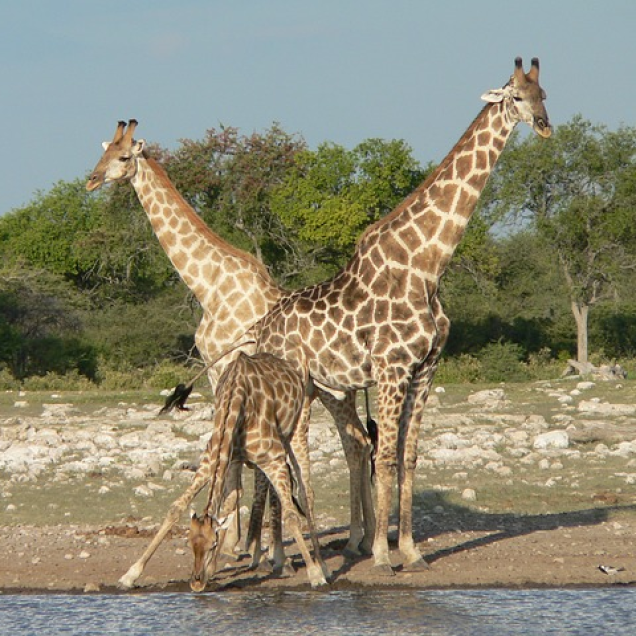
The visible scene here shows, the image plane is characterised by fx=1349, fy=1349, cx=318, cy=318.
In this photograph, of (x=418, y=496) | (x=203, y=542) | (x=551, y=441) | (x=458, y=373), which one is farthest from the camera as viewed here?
(x=458, y=373)

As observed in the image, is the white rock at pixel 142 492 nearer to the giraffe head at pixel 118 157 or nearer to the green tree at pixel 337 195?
the giraffe head at pixel 118 157

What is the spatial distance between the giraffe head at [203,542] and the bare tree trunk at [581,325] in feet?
86.3

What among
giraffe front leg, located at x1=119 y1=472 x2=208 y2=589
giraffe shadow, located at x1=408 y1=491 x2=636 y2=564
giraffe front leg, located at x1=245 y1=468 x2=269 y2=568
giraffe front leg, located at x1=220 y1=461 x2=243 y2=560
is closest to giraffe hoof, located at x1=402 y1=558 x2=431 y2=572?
giraffe shadow, located at x1=408 y1=491 x2=636 y2=564

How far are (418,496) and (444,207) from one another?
3.63 m

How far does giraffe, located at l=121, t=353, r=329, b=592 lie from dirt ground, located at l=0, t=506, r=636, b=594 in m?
0.44

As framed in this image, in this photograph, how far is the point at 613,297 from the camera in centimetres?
3812

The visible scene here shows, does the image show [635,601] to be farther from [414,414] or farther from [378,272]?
[378,272]

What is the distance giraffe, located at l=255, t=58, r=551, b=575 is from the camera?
9352mm

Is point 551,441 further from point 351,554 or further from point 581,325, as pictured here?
point 581,325

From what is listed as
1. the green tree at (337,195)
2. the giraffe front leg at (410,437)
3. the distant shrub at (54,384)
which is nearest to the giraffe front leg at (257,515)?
the giraffe front leg at (410,437)

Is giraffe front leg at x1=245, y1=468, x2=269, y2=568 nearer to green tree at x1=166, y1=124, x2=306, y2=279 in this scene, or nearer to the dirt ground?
the dirt ground

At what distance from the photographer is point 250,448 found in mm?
8703

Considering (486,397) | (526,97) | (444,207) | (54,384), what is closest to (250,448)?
(444,207)

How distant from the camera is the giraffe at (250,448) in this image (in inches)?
327
